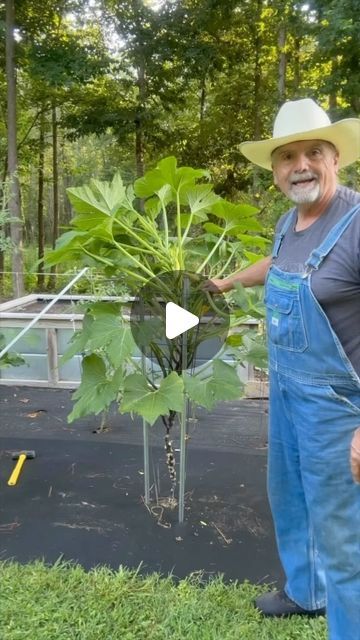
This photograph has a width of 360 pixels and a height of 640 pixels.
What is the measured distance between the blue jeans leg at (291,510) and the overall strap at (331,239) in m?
0.38

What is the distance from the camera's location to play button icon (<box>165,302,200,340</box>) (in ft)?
6.02

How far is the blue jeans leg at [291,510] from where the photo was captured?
5.06 feet

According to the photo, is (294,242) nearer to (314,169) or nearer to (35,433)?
(314,169)

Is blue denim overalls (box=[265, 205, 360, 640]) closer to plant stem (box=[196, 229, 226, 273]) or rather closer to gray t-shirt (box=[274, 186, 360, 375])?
gray t-shirt (box=[274, 186, 360, 375])

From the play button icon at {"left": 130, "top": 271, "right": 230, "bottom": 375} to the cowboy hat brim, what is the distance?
22.1 inches

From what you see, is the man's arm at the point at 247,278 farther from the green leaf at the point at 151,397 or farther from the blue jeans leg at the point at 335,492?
the blue jeans leg at the point at 335,492

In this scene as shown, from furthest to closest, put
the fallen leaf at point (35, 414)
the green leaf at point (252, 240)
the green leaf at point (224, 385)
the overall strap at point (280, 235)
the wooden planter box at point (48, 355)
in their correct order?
the wooden planter box at point (48, 355), the fallen leaf at point (35, 414), the green leaf at point (252, 240), the green leaf at point (224, 385), the overall strap at point (280, 235)

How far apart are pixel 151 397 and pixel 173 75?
26.6ft

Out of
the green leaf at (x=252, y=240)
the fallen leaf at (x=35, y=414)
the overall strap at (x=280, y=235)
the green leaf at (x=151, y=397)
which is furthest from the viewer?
the fallen leaf at (x=35, y=414)

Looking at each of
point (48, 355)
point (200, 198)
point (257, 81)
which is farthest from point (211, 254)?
point (257, 81)

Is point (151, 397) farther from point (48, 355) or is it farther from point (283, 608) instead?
point (48, 355)

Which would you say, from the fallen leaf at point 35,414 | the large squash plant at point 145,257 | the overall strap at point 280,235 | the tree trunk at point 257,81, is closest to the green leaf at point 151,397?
the large squash plant at point 145,257

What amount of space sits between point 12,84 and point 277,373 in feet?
25.2

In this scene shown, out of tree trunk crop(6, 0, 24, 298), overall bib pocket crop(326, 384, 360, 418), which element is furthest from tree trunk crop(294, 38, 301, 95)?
overall bib pocket crop(326, 384, 360, 418)
